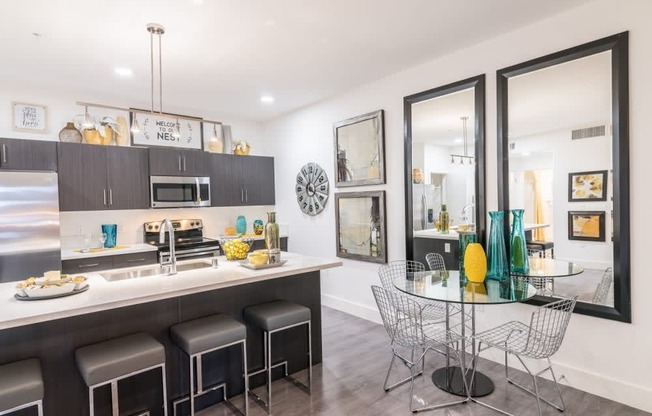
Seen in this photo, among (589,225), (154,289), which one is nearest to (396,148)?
(589,225)

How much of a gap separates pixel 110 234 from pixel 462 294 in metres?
3.99

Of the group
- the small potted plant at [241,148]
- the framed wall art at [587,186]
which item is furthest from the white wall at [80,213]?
the framed wall art at [587,186]

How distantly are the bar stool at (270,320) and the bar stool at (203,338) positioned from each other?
0.66 ft

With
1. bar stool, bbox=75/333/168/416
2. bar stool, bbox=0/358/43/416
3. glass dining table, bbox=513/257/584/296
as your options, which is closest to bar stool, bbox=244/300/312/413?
bar stool, bbox=75/333/168/416

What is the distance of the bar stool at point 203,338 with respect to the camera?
2.17m

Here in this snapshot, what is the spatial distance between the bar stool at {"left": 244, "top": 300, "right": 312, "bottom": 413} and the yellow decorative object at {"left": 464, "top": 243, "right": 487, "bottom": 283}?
125cm

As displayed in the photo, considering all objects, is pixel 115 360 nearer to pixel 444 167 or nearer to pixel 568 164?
pixel 444 167

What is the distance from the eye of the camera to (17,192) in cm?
340

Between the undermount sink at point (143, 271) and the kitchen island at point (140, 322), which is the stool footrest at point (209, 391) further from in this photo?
the undermount sink at point (143, 271)

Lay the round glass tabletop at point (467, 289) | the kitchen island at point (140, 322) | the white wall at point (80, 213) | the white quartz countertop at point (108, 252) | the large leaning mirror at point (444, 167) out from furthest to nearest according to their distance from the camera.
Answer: the white wall at point (80, 213) → the white quartz countertop at point (108, 252) → the large leaning mirror at point (444, 167) → the round glass tabletop at point (467, 289) → the kitchen island at point (140, 322)

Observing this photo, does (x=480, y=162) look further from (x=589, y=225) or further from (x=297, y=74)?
(x=297, y=74)

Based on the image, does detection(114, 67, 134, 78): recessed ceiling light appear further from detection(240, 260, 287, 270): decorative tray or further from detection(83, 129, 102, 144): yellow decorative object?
detection(240, 260, 287, 270): decorative tray

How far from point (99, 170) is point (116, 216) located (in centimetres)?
69

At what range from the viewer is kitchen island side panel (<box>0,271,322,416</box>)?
2.02 meters
